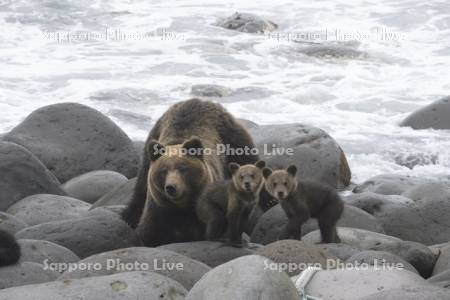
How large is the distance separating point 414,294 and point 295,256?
1.72 m

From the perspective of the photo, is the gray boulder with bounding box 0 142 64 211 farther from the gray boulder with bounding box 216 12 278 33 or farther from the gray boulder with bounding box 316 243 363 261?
the gray boulder with bounding box 216 12 278 33

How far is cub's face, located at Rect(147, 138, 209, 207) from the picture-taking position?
8.52 meters

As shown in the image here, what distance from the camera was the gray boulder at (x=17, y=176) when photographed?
1091 cm

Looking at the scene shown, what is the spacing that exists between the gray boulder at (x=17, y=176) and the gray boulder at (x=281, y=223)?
3062mm

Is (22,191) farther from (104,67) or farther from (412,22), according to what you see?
(412,22)

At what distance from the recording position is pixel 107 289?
571cm

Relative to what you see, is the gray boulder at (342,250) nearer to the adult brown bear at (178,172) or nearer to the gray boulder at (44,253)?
the adult brown bear at (178,172)

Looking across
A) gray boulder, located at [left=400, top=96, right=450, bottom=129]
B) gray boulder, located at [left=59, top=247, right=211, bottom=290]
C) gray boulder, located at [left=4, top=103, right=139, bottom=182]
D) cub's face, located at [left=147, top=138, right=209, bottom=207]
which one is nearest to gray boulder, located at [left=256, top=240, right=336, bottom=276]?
gray boulder, located at [left=59, top=247, right=211, bottom=290]

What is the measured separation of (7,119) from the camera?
723 inches

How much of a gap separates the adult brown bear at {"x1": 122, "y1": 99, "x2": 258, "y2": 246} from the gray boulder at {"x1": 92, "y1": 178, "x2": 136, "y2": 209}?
39.1 inches

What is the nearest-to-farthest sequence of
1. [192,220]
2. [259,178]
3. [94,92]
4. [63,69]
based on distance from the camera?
[259,178]
[192,220]
[94,92]
[63,69]

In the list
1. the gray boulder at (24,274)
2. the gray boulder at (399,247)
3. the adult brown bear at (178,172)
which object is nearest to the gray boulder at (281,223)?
the gray boulder at (399,247)

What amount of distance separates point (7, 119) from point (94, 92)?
284 centimetres

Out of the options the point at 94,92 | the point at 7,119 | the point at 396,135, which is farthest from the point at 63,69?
the point at 396,135
